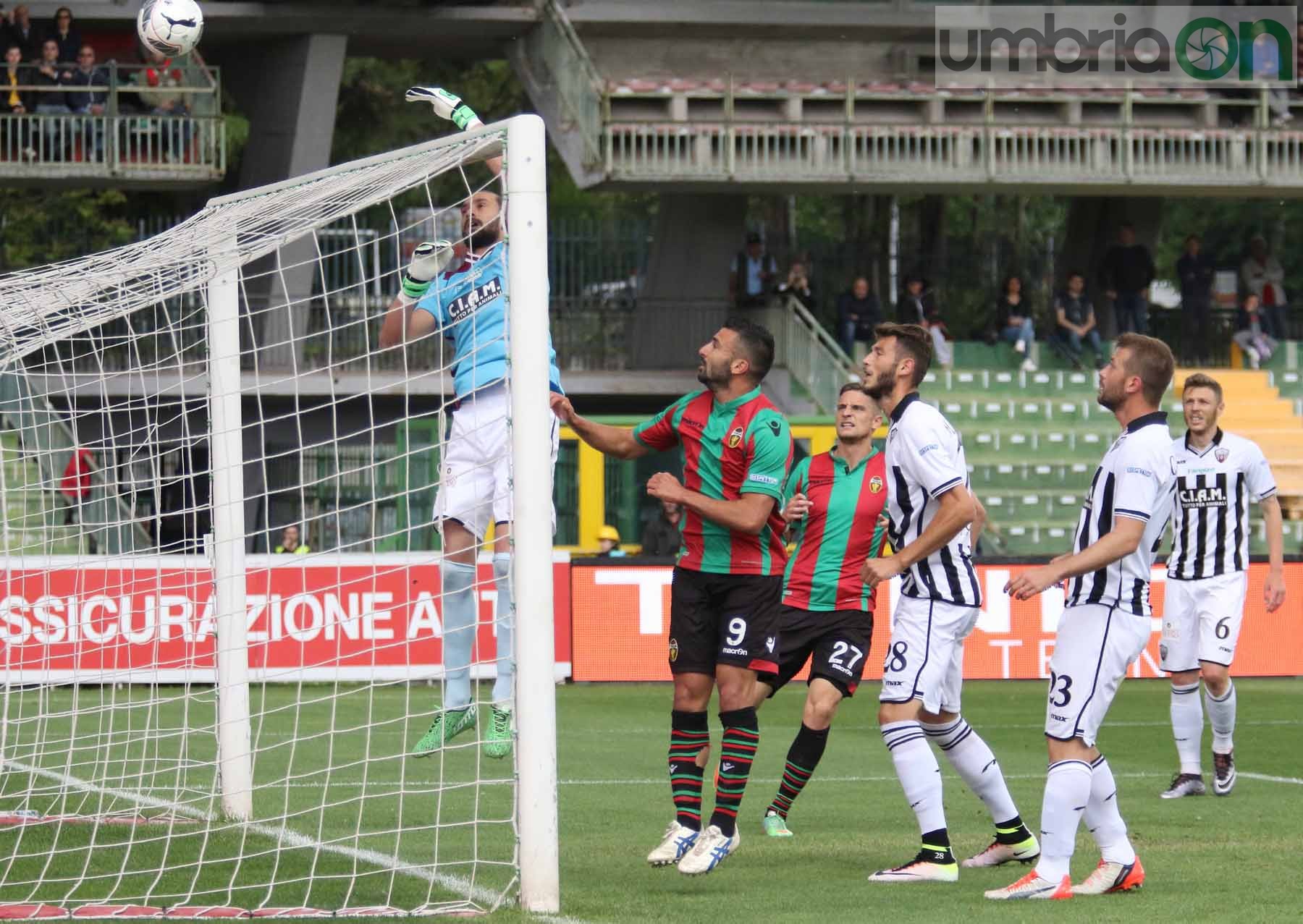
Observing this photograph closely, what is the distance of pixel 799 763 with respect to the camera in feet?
27.5

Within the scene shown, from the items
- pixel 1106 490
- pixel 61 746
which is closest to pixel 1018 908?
pixel 1106 490

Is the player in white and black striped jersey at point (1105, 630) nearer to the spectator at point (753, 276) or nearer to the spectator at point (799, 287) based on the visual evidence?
the spectator at point (799, 287)

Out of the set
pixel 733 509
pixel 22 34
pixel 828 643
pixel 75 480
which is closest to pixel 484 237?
pixel 733 509

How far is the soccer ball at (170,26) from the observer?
946 cm

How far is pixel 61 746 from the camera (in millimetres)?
12383

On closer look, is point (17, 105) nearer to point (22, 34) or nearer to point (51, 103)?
point (51, 103)

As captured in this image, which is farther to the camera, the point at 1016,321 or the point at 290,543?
the point at 1016,321

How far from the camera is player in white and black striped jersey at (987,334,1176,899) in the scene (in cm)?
676

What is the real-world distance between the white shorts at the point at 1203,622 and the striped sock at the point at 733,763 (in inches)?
152

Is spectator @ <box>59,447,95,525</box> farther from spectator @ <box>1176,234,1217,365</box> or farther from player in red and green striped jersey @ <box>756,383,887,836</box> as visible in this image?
spectator @ <box>1176,234,1217,365</box>

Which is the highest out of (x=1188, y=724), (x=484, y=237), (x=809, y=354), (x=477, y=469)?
(x=809, y=354)

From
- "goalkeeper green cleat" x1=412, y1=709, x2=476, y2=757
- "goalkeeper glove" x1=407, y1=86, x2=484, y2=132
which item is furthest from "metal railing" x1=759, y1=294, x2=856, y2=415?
"goalkeeper green cleat" x1=412, y1=709, x2=476, y2=757

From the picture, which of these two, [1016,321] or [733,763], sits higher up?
[1016,321]

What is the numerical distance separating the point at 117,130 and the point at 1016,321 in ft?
41.8
